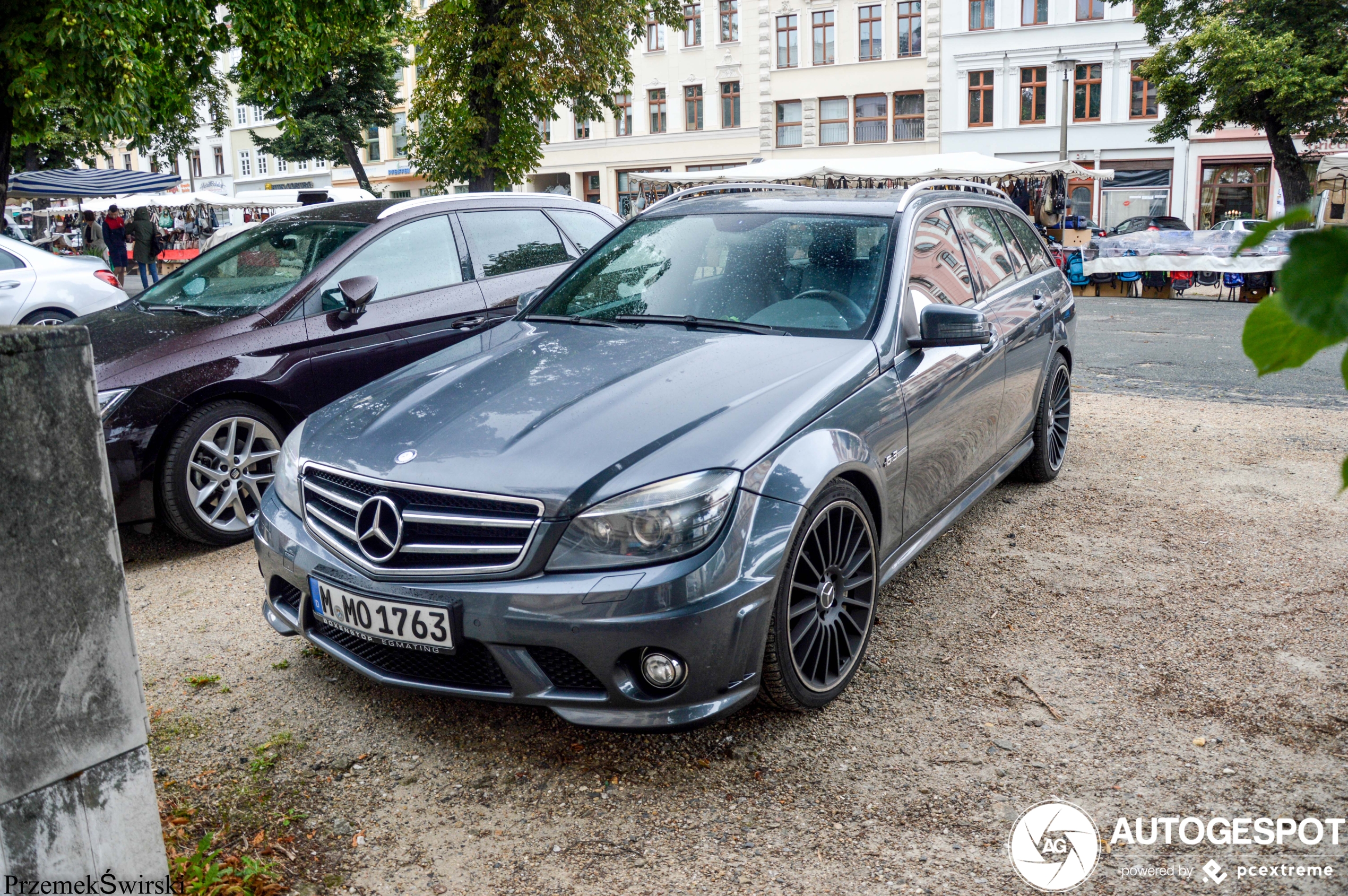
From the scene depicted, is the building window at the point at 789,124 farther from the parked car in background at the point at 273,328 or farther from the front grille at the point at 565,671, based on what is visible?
the front grille at the point at 565,671

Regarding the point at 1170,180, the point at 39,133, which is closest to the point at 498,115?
the point at 39,133

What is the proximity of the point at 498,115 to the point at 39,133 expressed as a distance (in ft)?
28.2

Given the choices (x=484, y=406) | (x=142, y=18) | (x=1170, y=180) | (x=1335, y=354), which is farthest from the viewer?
(x=1170, y=180)

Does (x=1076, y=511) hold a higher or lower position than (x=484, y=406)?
lower

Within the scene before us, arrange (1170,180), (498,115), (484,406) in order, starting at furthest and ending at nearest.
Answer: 1. (1170,180)
2. (498,115)
3. (484,406)

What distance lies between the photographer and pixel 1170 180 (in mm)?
40438

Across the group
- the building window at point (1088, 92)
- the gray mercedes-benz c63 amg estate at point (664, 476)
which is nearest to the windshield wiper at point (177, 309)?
the gray mercedes-benz c63 amg estate at point (664, 476)

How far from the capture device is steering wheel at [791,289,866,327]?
3.89 meters

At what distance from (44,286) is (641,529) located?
10.6m

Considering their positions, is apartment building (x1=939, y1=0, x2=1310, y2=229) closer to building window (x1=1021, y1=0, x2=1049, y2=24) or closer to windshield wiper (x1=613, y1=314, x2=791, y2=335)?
building window (x1=1021, y1=0, x2=1049, y2=24)

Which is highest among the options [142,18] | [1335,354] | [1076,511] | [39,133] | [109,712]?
[142,18]

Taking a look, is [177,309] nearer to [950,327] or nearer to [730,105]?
[950,327]

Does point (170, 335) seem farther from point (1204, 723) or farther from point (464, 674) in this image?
point (1204, 723)

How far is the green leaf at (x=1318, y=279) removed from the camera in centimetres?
83
